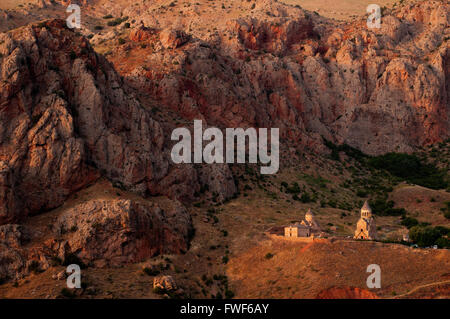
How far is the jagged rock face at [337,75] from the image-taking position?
328 ft

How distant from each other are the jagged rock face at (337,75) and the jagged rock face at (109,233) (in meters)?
40.3

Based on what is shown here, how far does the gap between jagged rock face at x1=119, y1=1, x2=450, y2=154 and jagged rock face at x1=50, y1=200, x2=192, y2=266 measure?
132ft

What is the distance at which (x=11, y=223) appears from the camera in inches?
2023

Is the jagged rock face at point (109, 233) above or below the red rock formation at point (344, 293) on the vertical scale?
above

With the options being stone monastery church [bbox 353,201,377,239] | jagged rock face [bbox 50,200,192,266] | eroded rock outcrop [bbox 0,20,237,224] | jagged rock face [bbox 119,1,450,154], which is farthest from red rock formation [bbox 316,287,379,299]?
jagged rock face [bbox 119,1,450,154]

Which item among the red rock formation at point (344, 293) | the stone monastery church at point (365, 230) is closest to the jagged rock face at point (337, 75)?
the stone monastery church at point (365, 230)

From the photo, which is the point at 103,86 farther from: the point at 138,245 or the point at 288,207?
the point at 288,207

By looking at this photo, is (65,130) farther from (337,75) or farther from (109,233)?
(337,75)

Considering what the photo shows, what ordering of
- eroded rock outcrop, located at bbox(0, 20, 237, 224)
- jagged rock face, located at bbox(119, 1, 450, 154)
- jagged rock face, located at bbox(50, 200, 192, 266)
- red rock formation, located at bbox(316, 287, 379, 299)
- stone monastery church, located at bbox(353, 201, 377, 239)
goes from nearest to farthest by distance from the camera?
red rock formation, located at bbox(316, 287, 379, 299) → jagged rock face, located at bbox(50, 200, 192, 266) → eroded rock outcrop, located at bbox(0, 20, 237, 224) → stone monastery church, located at bbox(353, 201, 377, 239) → jagged rock face, located at bbox(119, 1, 450, 154)

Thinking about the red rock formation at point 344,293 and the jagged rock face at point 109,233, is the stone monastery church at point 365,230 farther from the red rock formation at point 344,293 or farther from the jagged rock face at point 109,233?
the jagged rock face at point 109,233

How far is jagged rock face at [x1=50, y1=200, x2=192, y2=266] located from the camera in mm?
51125

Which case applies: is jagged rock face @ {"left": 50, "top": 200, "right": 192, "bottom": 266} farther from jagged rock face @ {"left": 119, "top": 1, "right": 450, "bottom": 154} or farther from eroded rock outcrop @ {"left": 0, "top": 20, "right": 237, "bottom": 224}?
jagged rock face @ {"left": 119, "top": 1, "right": 450, "bottom": 154}
